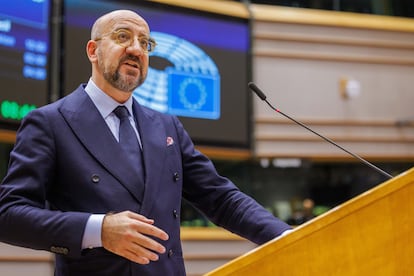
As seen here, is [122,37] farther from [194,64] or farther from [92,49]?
[194,64]

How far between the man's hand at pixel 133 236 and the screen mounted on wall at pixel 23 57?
10.2 ft

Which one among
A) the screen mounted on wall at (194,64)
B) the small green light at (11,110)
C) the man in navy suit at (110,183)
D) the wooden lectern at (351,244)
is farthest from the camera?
the screen mounted on wall at (194,64)

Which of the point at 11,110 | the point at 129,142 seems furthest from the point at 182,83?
the point at 129,142

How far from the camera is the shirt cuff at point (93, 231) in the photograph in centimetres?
154

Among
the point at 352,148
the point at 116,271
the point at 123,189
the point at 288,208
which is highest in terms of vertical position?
the point at 123,189

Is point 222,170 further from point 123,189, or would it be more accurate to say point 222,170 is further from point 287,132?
point 123,189

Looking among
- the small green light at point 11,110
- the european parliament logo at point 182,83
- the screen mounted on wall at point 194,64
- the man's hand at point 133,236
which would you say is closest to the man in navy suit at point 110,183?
the man's hand at point 133,236

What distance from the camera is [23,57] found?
452cm

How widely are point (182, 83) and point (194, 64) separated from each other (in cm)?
19

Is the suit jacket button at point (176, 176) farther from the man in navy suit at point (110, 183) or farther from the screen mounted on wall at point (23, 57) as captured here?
the screen mounted on wall at point (23, 57)

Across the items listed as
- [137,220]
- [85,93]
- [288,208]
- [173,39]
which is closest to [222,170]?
[288,208]

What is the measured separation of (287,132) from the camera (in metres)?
5.96

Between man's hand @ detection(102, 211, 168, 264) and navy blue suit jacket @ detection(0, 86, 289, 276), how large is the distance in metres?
0.10

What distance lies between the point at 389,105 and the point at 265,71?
1.21 m
